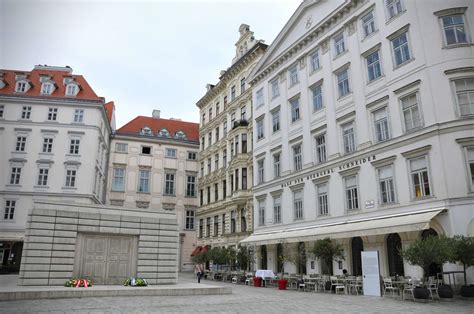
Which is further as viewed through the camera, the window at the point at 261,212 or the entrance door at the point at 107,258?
the window at the point at 261,212

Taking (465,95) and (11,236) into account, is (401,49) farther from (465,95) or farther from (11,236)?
(11,236)

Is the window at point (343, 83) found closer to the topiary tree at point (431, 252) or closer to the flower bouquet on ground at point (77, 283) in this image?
the topiary tree at point (431, 252)

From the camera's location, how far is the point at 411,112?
22.5m

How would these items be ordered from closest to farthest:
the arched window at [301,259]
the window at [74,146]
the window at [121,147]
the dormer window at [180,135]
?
the arched window at [301,259]
the window at [74,146]
the window at [121,147]
the dormer window at [180,135]


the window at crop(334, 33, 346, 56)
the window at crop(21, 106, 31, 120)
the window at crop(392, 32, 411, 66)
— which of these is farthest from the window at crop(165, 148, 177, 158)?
the window at crop(392, 32, 411, 66)

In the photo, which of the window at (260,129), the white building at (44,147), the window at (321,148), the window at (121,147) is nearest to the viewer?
the window at (321,148)

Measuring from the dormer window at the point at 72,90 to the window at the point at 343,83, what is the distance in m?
32.9

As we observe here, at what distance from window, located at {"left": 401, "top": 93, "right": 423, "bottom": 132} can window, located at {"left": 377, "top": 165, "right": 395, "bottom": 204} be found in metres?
2.63

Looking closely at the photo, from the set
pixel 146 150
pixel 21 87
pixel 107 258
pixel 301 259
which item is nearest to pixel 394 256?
pixel 301 259

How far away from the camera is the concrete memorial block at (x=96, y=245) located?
19828mm

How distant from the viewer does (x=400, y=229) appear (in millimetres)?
20234

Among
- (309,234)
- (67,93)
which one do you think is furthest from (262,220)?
(67,93)

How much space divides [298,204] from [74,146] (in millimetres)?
28420

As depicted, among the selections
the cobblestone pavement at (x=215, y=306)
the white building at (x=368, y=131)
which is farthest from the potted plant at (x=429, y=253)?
the white building at (x=368, y=131)
